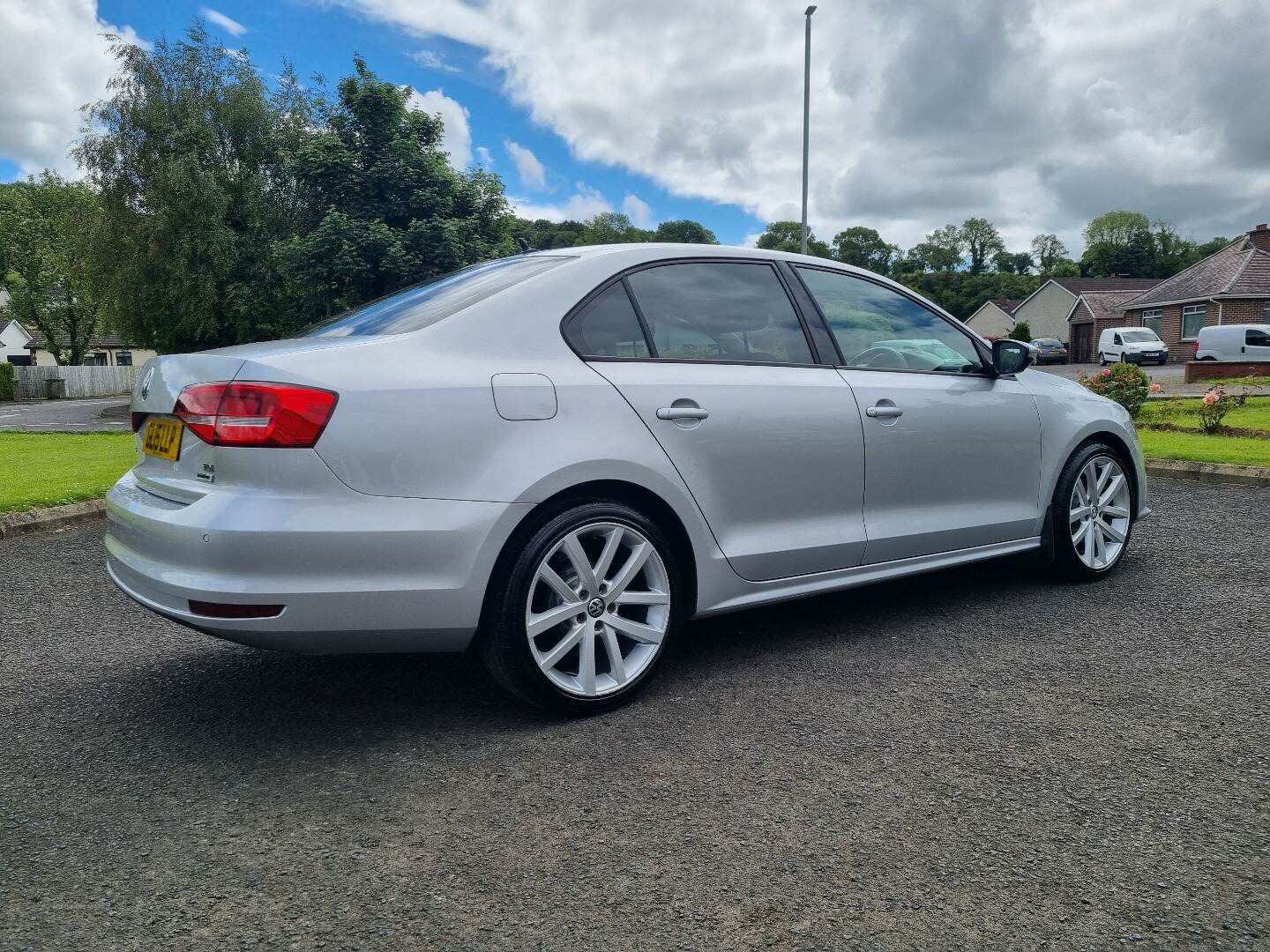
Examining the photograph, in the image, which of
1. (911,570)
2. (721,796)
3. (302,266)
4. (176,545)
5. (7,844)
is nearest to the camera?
(7,844)

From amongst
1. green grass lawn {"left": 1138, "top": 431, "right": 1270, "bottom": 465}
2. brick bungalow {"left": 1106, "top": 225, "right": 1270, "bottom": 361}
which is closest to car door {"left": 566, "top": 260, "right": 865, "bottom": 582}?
green grass lawn {"left": 1138, "top": 431, "right": 1270, "bottom": 465}

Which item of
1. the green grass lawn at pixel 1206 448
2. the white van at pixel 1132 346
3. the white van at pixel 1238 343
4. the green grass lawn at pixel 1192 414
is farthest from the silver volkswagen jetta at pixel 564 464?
the white van at pixel 1132 346

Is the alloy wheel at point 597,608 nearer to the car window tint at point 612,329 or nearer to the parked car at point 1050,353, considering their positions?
the car window tint at point 612,329

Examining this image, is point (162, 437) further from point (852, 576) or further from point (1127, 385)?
point (1127, 385)

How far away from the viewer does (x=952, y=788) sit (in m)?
2.69

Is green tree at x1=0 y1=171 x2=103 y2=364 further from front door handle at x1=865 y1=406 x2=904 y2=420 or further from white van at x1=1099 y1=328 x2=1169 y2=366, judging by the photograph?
front door handle at x1=865 y1=406 x2=904 y2=420

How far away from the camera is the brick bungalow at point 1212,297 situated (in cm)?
4744

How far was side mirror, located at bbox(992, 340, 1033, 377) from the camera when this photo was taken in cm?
460

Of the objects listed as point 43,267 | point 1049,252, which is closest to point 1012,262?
point 1049,252

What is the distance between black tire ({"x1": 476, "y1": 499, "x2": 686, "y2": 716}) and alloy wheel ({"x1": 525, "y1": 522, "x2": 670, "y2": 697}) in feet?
0.07

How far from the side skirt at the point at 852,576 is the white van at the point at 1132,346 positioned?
146 feet

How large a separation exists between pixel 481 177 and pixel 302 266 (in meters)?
5.08

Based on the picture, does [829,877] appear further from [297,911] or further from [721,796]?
[297,911]

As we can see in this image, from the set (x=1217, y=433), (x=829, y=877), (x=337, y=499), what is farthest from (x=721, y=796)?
(x=1217, y=433)
